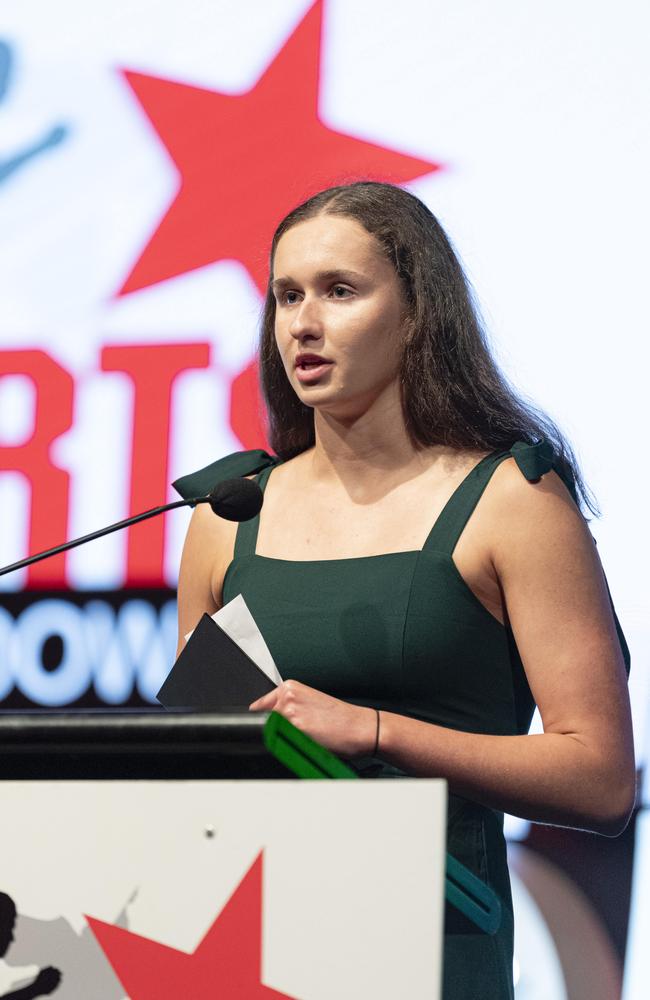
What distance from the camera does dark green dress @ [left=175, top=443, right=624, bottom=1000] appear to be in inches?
67.5

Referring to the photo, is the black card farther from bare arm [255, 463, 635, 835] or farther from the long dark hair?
the long dark hair

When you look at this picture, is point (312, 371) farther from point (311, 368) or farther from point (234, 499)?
point (234, 499)

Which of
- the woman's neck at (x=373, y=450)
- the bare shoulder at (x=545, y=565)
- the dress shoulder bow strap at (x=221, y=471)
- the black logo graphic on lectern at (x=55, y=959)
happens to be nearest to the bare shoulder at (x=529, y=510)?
the bare shoulder at (x=545, y=565)

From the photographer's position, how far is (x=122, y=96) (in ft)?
9.53

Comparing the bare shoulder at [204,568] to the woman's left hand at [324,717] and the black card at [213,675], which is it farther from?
the woman's left hand at [324,717]

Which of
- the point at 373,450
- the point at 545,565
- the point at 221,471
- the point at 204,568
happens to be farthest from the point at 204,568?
the point at 545,565

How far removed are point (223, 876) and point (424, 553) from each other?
764 mm

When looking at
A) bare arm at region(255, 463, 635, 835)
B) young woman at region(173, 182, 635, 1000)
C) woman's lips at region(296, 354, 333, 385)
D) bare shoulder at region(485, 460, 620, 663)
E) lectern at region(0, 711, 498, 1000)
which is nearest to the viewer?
lectern at region(0, 711, 498, 1000)

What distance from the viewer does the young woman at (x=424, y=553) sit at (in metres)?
1.60

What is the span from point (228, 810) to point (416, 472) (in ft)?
2.93

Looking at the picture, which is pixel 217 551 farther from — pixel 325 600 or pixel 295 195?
pixel 295 195

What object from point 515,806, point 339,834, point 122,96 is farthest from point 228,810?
point 122,96

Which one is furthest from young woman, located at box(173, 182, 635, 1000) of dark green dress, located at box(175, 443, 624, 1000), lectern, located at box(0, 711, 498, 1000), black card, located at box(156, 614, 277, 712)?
lectern, located at box(0, 711, 498, 1000)

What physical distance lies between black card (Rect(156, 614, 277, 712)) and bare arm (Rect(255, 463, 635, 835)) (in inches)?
4.3
